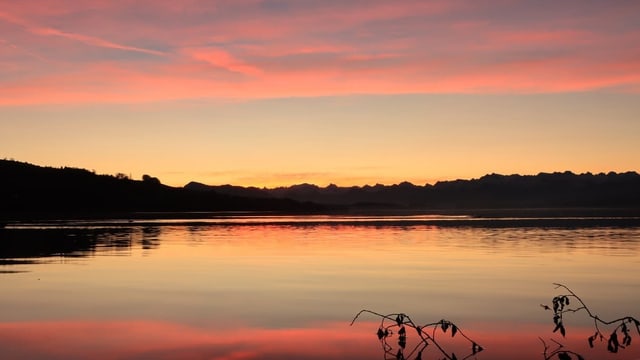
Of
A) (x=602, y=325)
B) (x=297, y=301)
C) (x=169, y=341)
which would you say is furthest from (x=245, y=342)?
(x=602, y=325)

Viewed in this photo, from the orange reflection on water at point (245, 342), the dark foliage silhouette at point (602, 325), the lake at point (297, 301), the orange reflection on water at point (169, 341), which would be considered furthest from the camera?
the lake at point (297, 301)

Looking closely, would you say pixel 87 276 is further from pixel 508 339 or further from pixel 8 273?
pixel 508 339

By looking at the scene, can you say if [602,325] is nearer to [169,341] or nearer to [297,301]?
[297,301]

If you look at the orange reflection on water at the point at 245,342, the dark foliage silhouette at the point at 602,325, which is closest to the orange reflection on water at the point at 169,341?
the orange reflection on water at the point at 245,342

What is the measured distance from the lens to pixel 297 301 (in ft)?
92.2

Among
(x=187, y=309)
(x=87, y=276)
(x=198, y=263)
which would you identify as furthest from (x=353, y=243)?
(x=187, y=309)

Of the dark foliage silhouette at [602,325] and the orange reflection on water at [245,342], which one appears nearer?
the dark foliage silhouette at [602,325]

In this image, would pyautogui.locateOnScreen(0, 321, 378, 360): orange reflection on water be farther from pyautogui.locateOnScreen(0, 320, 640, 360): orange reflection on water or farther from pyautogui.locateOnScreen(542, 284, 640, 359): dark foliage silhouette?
pyautogui.locateOnScreen(542, 284, 640, 359): dark foliage silhouette

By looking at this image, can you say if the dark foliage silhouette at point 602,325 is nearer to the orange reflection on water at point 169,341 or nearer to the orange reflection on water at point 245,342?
the orange reflection on water at point 245,342

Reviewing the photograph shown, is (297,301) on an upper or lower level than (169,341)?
upper

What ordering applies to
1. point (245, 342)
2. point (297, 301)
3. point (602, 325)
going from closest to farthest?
point (245, 342)
point (602, 325)
point (297, 301)

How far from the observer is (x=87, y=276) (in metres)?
36.7

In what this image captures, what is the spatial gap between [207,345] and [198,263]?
24954mm

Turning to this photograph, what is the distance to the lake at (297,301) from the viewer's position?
19859 mm
